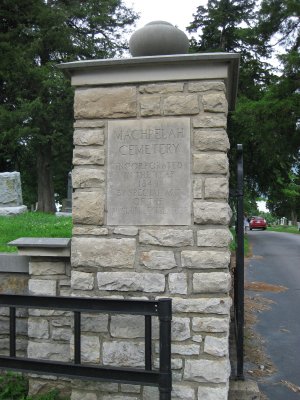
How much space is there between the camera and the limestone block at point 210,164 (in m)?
3.55

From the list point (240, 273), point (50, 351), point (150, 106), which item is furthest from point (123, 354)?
point (150, 106)

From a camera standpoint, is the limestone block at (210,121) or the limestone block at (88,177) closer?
the limestone block at (210,121)

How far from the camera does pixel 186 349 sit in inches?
139

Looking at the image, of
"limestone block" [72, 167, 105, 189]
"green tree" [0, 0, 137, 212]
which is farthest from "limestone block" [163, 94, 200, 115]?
"green tree" [0, 0, 137, 212]

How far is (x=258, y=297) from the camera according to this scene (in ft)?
28.1

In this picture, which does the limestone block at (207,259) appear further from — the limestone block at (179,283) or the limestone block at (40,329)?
the limestone block at (40,329)

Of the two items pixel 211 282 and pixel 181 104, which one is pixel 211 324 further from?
pixel 181 104

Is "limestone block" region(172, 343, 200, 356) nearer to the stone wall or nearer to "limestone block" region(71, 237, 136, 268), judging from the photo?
the stone wall

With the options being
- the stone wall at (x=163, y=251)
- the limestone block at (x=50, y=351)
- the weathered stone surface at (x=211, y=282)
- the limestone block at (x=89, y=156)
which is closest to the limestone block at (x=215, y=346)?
the stone wall at (x=163, y=251)

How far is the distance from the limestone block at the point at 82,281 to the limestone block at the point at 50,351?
0.65 m

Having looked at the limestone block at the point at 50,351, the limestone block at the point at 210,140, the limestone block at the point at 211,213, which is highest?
the limestone block at the point at 210,140

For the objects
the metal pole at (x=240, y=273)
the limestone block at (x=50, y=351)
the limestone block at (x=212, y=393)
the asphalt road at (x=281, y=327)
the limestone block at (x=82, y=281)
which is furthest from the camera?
the asphalt road at (x=281, y=327)

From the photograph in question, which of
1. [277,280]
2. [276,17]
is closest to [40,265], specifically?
[277,280]

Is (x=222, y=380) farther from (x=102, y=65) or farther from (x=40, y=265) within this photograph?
(x=102, y=65)
